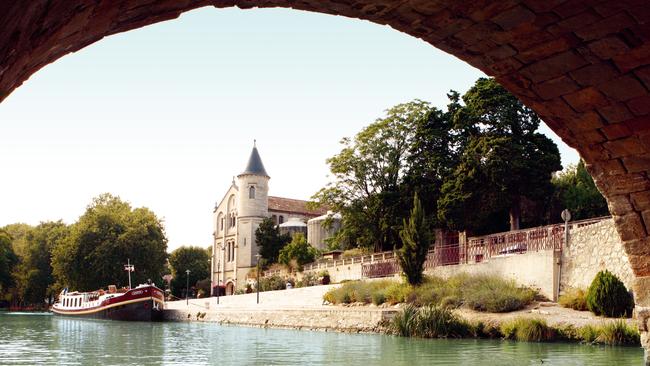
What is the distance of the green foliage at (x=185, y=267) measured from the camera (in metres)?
64.0

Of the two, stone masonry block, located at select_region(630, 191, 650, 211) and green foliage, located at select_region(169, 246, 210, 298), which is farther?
green foliage, located at select_region(169, 246, 210, 298)

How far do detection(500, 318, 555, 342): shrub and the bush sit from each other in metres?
1.64

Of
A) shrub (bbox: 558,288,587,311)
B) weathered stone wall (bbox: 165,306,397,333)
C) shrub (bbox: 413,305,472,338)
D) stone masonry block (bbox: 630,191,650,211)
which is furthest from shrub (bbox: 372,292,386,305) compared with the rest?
stone masonry block (bbox: 630,191,650,211)

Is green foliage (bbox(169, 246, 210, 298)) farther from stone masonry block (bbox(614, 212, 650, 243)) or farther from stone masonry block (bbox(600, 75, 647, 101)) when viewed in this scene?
stone masonry block (bbox(600, 75, 647, 101))

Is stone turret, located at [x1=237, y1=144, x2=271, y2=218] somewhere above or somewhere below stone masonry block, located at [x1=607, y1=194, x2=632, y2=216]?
above

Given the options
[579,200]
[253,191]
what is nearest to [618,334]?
[579,200]

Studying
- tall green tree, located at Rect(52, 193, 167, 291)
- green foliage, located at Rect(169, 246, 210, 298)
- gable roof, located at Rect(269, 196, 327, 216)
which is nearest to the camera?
tall green tree, located at Rect(52, 193, 167, 291)

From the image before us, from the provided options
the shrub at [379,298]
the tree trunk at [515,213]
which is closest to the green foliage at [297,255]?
the tree trunk at [515,213]

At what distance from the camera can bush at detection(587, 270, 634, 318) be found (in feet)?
58.4

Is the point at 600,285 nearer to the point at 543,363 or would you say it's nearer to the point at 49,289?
the point at 543,363

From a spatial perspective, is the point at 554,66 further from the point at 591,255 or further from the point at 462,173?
the point at 462,173

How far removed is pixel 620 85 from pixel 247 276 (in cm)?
5671

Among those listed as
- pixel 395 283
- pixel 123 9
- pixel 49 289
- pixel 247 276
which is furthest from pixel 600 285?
pixel 49 289

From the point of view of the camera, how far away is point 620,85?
4711 mm
